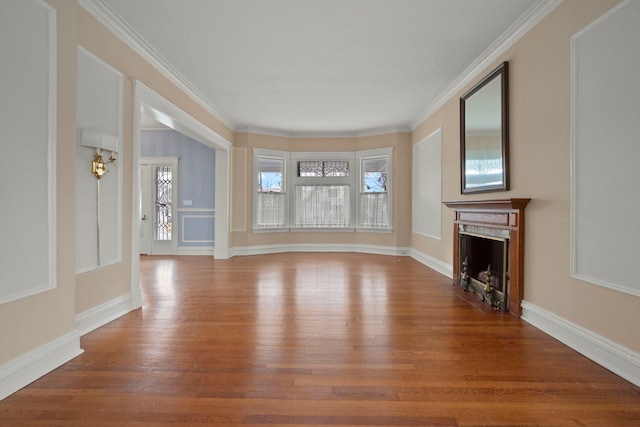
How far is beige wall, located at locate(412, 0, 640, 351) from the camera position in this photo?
235cm

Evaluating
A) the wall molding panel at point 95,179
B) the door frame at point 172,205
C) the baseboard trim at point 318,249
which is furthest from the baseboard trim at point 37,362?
the door frame at point 172,205

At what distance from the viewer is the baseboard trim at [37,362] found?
1922 mm

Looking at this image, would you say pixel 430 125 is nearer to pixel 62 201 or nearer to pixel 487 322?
pixel 487 322

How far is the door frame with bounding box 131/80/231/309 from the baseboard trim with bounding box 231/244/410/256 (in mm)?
517

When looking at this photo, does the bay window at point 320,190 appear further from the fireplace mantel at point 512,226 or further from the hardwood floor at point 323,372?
the hardwood floor at point 323,372

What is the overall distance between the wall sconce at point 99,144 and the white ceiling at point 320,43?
1079mm

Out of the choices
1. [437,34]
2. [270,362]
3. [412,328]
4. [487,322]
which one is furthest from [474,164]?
[270,362]

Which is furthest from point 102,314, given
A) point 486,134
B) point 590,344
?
point 486,134

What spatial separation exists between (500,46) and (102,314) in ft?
15.9

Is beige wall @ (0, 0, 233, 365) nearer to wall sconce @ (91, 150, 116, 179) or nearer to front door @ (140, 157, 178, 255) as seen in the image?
wall sconce @ (91, 150, 116, 179)

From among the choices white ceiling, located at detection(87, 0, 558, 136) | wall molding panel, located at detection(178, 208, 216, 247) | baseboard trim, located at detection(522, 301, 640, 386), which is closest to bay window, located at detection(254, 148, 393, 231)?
wall molding panel, located at detection(178, 208, 216, 247)

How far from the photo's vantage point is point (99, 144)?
293 centimetres

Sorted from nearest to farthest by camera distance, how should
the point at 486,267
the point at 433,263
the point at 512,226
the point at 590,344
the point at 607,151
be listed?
1. the point at 607,151
2. the point at 590,344
3. the point at 512,226
4. the point at 486,267
5. the point at 433,263

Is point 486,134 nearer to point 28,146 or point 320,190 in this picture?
point 28,146
